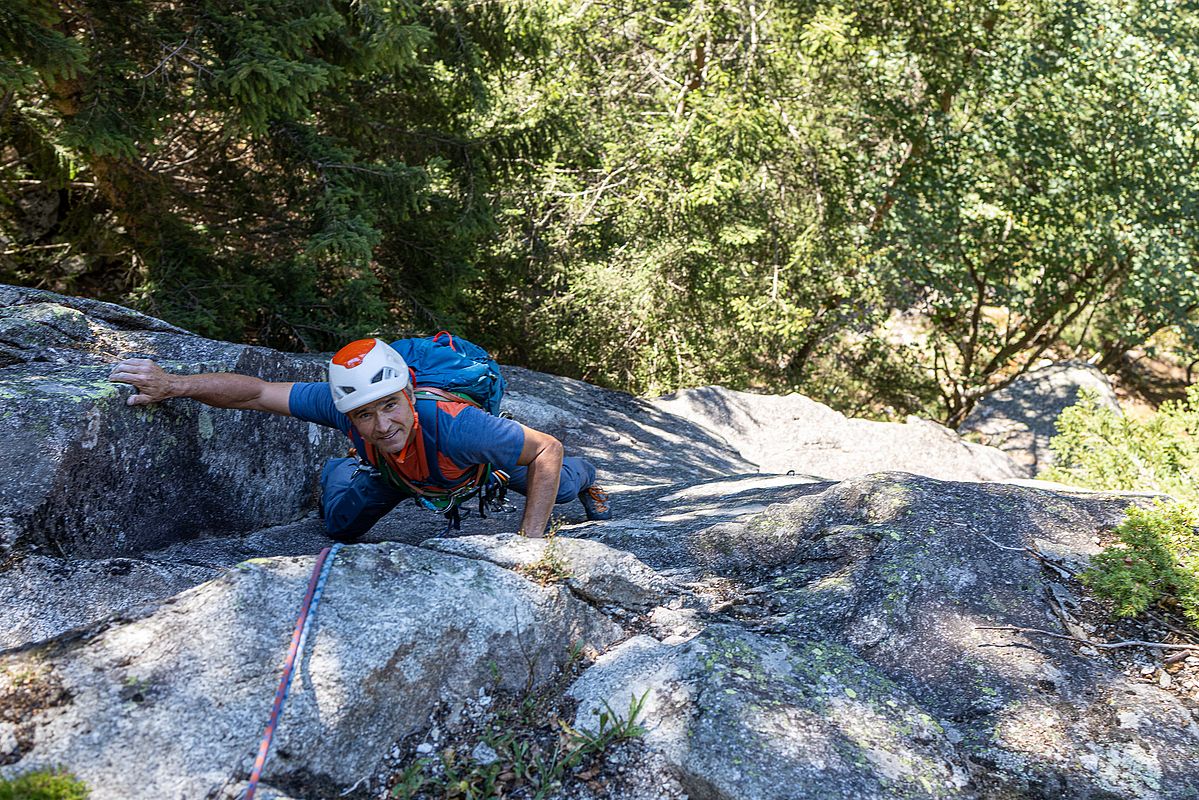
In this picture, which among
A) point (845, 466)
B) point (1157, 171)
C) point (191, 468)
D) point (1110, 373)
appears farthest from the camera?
point (1110, 373)

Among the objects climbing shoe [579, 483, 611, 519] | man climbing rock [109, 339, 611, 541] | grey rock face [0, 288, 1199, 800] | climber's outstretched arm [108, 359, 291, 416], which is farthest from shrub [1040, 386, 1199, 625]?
climber's outstretched arm [108, 359, 291, 416]

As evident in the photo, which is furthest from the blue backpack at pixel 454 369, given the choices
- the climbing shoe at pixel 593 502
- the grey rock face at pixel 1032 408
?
the grey rock face at pixel 1032 408

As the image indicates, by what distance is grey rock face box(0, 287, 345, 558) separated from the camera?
4.02 m

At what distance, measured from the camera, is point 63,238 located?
30.9ft

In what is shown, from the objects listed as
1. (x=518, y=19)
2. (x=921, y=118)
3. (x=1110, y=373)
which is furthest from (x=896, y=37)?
(x=1110, y=373)

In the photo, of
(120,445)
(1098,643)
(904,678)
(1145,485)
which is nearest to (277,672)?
(120,445)

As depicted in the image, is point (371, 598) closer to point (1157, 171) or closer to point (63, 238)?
point (63, 238)

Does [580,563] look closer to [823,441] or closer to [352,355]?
[352,355]

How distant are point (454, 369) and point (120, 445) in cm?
169

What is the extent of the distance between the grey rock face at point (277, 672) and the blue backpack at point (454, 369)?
3.95 ft

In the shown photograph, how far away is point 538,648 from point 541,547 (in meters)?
0.54

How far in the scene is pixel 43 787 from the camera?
8.48 feet

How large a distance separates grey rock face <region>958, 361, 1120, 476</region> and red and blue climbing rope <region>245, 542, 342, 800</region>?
44.0 feet

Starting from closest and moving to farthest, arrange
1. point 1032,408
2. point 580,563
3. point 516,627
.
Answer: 1. point 516,627
2. point 580,563
3. point 1032,408
